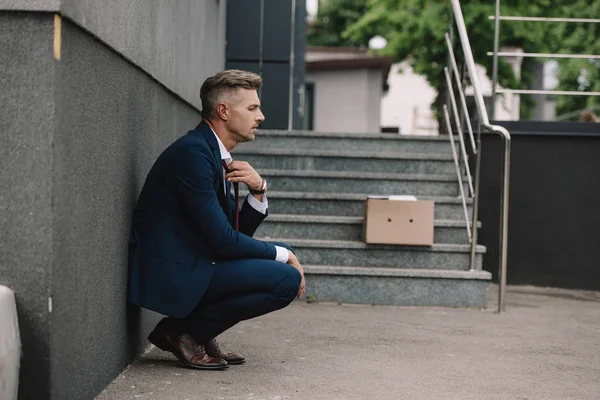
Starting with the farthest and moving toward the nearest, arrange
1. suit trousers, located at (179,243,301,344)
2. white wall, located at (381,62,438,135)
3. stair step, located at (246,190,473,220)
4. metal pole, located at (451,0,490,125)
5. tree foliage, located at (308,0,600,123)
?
white wall, located at (381,62,438,135)
tree foliage, located at (308,0,600,123)
stair step, located at (246,190,473,220)
metal pole, located at (451,0,490,125)
suit trousers, located at (179,243,301,344)

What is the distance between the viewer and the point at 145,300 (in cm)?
412

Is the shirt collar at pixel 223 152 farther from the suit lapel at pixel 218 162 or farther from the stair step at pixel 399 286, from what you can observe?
the stair step at pixel 399 286

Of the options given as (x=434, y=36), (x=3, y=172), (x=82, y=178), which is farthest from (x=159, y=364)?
(x=434, y=36)

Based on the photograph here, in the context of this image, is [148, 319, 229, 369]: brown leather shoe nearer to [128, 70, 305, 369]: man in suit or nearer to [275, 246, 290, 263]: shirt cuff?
[128, 70, 305, 369]: man in suit

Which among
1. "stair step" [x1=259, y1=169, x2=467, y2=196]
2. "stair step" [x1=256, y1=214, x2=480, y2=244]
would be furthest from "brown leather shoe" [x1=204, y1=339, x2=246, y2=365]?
"stair step" [x1=259, y1=169, x2=467, y2=196]

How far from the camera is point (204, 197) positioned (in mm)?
3961

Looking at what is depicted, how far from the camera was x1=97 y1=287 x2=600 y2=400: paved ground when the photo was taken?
3967 millimetres

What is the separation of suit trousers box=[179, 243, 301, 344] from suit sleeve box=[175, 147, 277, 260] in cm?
13

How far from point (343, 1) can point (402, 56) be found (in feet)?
85.3

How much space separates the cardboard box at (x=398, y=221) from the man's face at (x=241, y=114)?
8.55 ft

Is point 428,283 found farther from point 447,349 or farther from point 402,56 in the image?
point 402,56

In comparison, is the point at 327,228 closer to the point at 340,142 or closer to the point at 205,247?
the point at 340,142

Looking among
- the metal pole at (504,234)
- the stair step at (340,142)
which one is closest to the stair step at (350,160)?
the stair step at (340,142)

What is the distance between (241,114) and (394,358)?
4.60 ft
